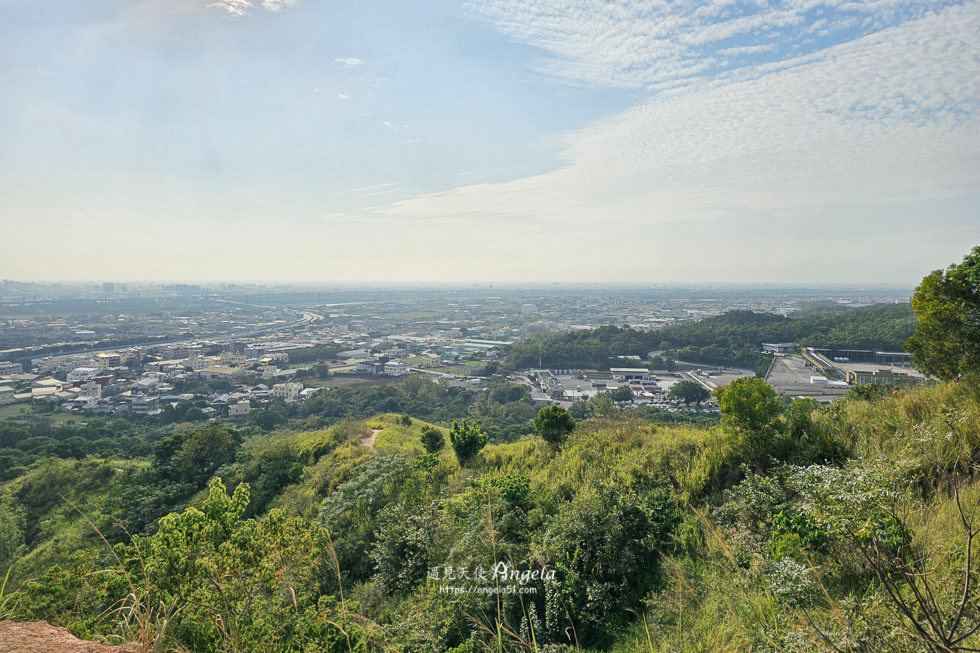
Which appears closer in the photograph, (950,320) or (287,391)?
(950,320)

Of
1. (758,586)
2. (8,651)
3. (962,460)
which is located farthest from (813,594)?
(8,651)

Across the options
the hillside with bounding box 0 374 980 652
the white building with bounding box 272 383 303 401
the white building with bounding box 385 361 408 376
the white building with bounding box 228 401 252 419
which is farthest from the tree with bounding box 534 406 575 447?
the white building with bounding box 385 361 408 376

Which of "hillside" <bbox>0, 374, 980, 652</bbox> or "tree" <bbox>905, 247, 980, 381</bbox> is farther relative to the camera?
"tree" <bbox>905, 247, 980, 381</bbox>

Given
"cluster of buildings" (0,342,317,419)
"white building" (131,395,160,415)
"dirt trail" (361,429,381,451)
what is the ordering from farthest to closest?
"cluster of buildings" (0,342,317,419)
"white building" (131,395,160,415)
"dirt trail" (361,429,381,451)

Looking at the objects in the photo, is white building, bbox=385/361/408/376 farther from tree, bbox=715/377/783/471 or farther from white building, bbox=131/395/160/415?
tree, bbox=715/377/783/471

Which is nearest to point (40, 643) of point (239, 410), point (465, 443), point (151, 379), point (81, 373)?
point (465, 443)

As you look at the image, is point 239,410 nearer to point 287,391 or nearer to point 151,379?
point 287,391

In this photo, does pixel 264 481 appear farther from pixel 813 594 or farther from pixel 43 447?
pixel 43 447
